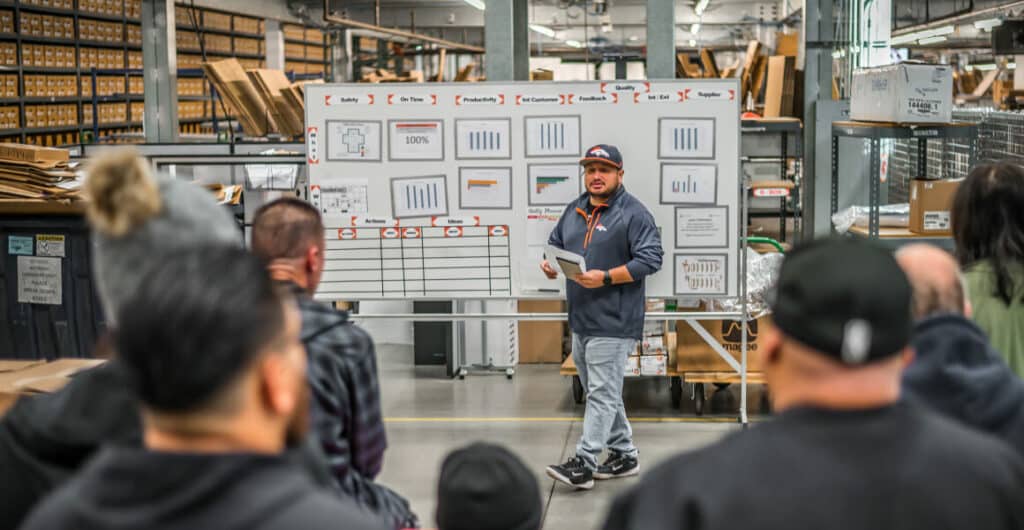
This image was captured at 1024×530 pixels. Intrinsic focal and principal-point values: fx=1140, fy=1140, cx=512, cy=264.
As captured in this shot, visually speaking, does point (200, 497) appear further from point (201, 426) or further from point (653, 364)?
point (653, 364)

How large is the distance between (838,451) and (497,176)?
509 centimetres

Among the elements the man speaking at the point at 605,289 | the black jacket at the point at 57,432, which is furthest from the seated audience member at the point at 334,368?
the man speaking at the point at 605,289

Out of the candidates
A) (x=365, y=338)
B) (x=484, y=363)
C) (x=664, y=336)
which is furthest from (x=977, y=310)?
(x=484, y=363)

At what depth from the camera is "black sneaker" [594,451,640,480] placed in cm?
587

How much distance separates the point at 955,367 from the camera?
2082mm

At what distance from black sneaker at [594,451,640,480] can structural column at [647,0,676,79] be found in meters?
2.40

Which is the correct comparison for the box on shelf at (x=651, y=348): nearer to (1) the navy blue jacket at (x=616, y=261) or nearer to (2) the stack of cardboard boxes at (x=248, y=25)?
(1) the navy blue jacket at (x=616, y=261)

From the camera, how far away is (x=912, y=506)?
1484 mm

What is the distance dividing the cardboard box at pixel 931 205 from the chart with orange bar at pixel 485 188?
220cm

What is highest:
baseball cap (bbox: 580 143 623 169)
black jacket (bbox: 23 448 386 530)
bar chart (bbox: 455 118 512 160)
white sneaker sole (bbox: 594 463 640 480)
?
bar chart (bbox: 455 118 512 160)

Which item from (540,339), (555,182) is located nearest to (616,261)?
(555,182)

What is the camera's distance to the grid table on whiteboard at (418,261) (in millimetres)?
6590

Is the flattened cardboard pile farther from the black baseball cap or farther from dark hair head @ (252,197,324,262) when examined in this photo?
the black baseball cap

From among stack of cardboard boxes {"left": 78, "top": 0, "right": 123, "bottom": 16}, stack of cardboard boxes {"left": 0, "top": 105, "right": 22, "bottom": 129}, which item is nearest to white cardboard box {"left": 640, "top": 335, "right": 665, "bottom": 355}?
stack of cardboard boxes {"left": 0, "top": 105, "right": 22, "bottom": 129}
